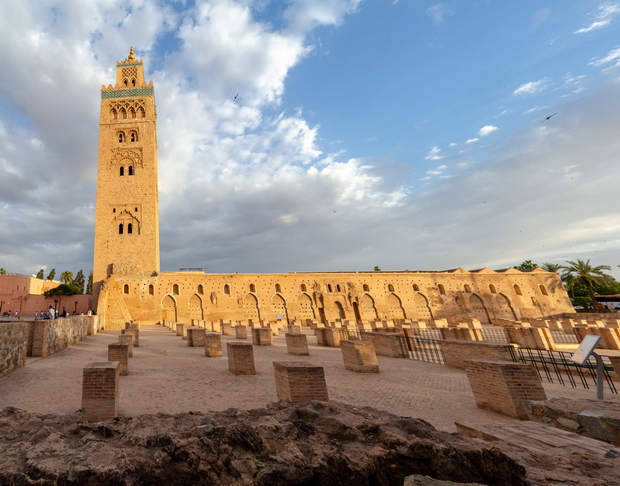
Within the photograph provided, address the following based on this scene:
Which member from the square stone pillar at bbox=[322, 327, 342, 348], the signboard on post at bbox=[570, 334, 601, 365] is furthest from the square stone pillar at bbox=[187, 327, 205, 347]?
the signboard on post at bbox=[570, 334, 601, 365]

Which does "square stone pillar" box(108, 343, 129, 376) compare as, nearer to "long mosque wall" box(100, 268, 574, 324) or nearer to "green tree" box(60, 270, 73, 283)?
"long mosque wall" box(100, 268, 574, 324)

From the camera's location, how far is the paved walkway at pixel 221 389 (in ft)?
15.3

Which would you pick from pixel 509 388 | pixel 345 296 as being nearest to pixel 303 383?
pixel 509 388

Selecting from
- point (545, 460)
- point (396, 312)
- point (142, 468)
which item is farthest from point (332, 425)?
point (396, 312)

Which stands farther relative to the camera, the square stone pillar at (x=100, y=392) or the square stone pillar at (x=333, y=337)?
the square stone pillar at (x=333, y=337)

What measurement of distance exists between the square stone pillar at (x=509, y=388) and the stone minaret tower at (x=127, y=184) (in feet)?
99.7

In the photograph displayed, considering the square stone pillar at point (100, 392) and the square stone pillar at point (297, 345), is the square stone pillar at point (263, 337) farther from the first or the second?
the square stone pillar at point (100, 392)

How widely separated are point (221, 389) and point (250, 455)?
407 centimetres

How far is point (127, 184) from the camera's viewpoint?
31.0 m

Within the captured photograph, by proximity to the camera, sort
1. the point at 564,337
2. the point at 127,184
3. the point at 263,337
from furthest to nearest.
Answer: the point at 127,184, the point at 564,337, the point at 263,337

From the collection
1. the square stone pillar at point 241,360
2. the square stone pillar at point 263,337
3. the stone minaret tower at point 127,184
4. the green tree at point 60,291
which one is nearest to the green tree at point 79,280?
the green tree at point 60,291

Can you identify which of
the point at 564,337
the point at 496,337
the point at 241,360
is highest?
the point at 241,360

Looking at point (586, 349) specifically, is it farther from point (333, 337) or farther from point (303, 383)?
point (333, 337)

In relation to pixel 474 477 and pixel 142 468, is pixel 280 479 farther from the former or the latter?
pixel 474 477
